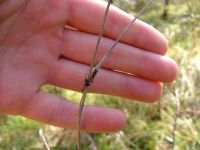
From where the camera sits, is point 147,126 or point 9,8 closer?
point 9,8

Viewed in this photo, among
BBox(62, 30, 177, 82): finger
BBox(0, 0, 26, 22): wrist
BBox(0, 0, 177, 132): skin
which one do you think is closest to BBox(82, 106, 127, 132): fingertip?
BBox(0, 0, 177, 132): skin

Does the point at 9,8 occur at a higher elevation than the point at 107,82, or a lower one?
higher

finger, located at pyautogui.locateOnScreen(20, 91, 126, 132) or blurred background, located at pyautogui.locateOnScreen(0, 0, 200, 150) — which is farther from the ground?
blurred background, located at pyautogui.locateOnScreen(0, 0, 200, 150)

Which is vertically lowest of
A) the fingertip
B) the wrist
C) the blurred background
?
the fingertip

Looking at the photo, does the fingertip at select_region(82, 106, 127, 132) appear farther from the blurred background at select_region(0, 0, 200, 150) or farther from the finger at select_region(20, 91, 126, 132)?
the blurred background at select_region(0, 0, 200, 150)

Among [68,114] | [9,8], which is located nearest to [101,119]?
[68,114]

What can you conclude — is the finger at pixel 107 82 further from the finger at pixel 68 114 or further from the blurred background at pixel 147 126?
the blurred background at pixel 147 126

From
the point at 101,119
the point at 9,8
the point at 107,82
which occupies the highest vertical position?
the point at 9,8

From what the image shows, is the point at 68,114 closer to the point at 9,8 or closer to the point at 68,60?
the point at 68,60
